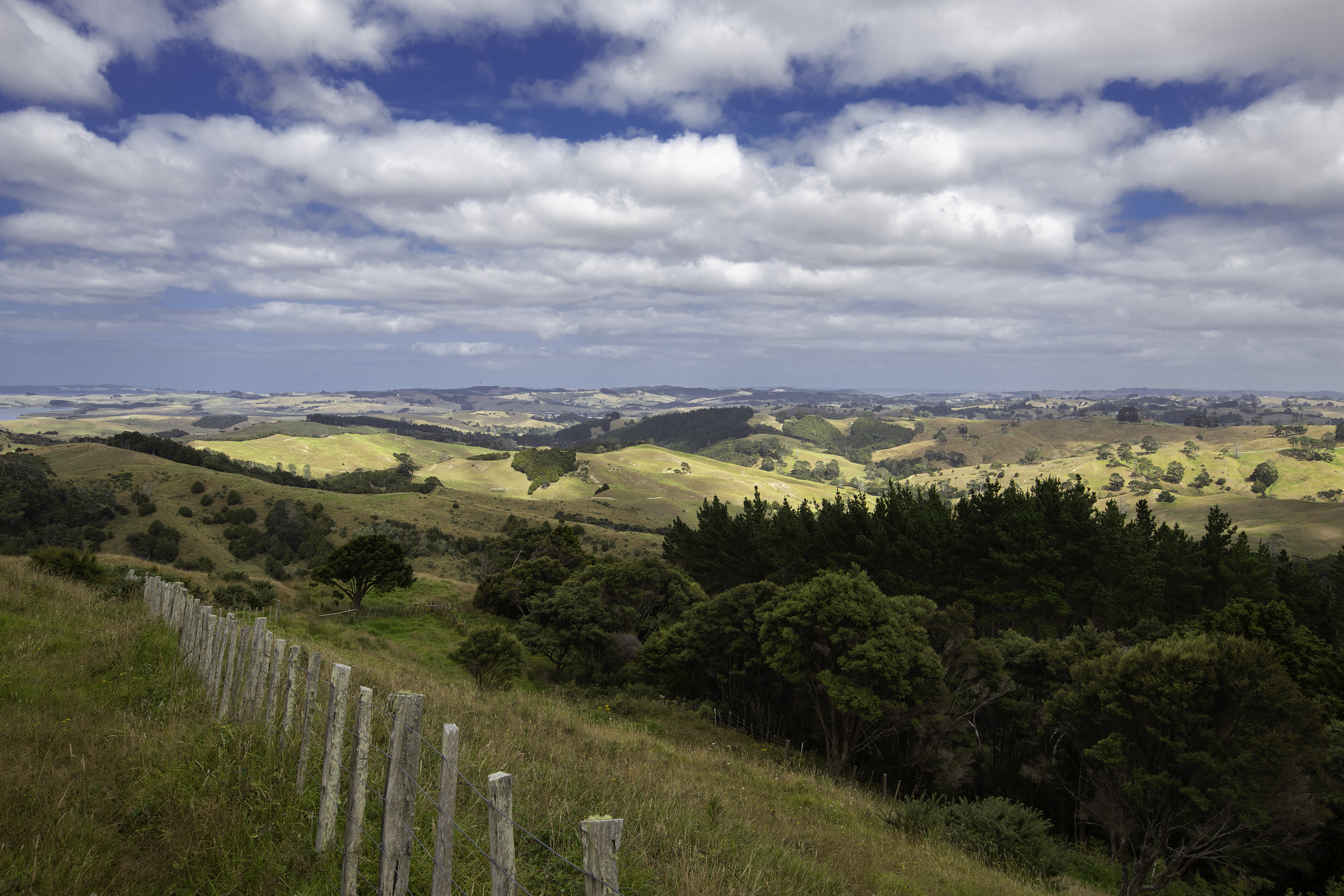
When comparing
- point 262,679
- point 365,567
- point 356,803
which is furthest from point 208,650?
point 365,567

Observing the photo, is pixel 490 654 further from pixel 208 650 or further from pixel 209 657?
pixel 209 657

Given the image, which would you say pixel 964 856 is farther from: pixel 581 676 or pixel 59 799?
pixel 581 676

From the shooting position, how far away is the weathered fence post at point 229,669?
29.4 feet

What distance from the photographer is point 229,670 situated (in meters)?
9.07

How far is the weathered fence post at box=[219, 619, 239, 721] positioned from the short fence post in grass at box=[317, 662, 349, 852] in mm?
3773

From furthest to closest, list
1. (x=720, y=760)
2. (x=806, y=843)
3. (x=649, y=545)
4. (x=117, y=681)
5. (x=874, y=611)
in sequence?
(x=649, y=545) < (x=874, y=611) < (x=720, y=760) < (x=117, y=681) < (x=806, y=843)

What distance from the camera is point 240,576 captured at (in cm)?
4200

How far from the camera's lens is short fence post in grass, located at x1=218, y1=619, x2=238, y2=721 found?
897cm

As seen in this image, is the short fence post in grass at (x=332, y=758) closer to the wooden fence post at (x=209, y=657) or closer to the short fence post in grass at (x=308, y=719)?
the short fence post in grass at (x=308, y=719)

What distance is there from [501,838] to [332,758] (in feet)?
8.50

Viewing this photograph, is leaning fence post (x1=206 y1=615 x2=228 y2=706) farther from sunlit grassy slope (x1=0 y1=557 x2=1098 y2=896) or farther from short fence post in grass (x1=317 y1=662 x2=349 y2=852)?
short fence post in grass (x1=317 y1=662 x2=349 y2=852)

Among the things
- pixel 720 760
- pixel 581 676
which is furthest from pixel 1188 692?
pixel 581 676

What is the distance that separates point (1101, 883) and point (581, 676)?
Result: 26.0 m

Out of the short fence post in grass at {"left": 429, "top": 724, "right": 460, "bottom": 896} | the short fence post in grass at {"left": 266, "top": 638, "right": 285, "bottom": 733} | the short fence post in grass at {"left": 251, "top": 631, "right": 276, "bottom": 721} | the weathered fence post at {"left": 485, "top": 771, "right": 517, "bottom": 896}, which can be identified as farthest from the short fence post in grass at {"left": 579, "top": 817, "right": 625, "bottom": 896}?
the short fence post in grass at {"left": 251, "top": 631, "right": 276, "bottom": 721}
